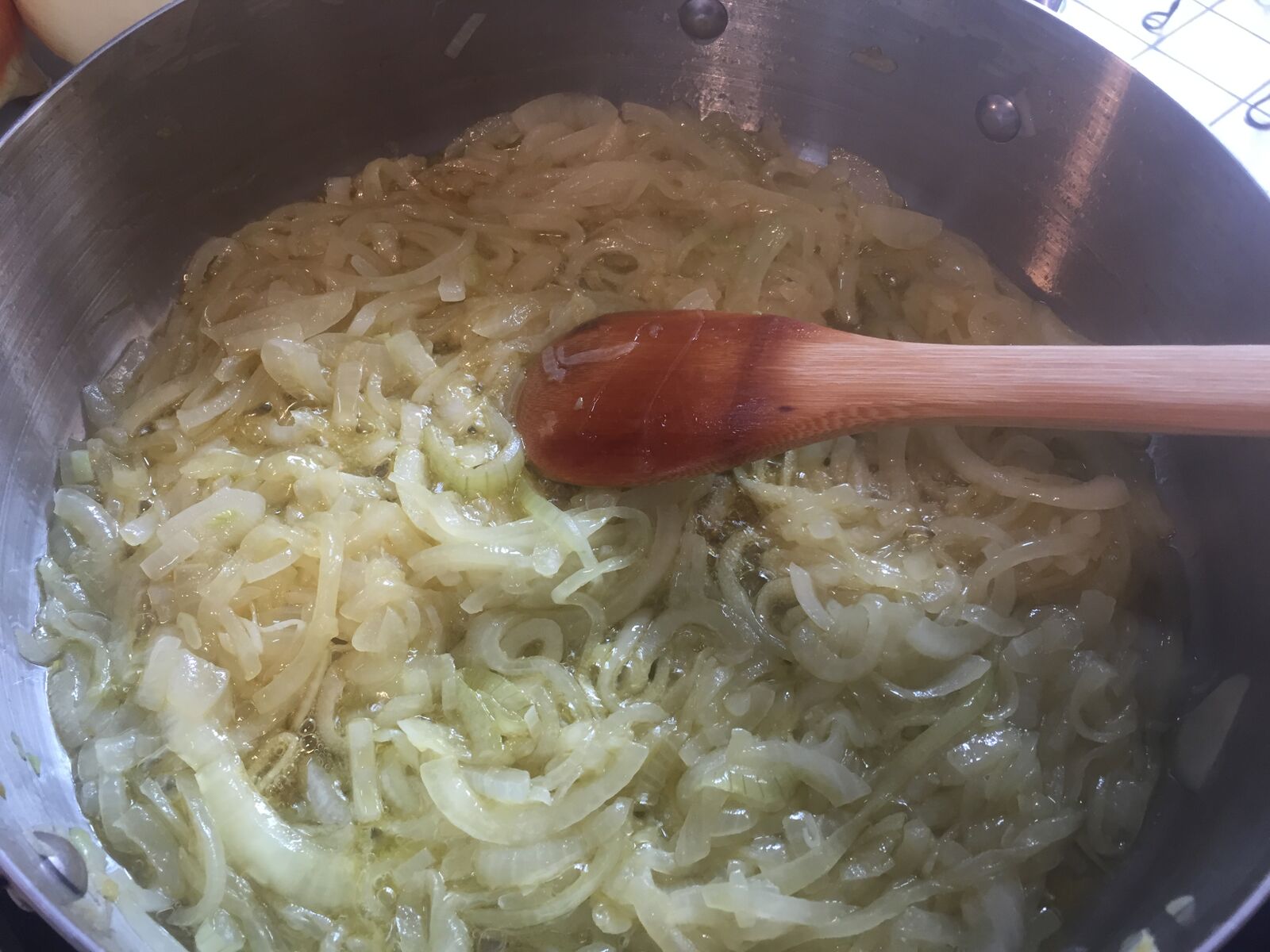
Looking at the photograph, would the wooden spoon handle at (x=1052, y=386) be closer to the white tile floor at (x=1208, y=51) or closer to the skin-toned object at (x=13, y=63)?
the white tile floor at (x=1208, y=51)

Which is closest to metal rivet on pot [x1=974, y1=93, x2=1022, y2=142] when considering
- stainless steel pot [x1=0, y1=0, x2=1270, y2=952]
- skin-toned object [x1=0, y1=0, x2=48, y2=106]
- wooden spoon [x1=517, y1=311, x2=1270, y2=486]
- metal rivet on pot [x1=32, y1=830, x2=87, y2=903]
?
stainless steel pot [x1=0, y1=0, x2=1270, y2=952]

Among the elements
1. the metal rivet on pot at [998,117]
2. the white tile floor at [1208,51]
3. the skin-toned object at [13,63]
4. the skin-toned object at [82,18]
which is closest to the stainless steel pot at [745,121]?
the metal rivet on pot at [998,117]

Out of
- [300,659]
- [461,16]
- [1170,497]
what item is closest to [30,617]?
[300,659]

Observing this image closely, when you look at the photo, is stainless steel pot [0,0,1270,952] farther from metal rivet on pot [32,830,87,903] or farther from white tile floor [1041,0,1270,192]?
white tile floor [1041,0,1270,192]

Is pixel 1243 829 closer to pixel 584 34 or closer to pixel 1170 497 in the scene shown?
pixel 1170 497

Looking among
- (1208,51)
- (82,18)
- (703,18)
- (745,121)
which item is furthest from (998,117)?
(82,18)

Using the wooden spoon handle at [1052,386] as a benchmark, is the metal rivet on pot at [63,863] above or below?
above

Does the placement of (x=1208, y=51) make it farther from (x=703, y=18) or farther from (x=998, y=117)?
(x=703, y=18)
